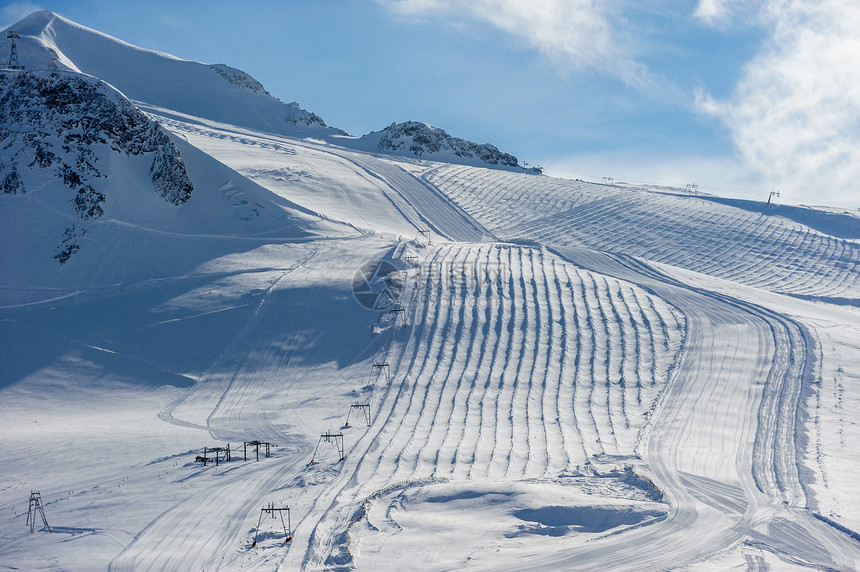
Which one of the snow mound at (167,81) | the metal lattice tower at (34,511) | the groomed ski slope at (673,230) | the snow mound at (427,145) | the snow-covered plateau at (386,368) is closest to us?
the snow-covered plateau at (386,368)

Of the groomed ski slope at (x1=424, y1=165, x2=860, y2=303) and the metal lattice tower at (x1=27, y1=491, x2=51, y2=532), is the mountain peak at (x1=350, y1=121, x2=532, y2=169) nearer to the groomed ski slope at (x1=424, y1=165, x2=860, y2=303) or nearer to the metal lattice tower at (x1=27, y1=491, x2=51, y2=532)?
the groomed ski slope at (x1=424, y1=165, x2=860, y2=303)

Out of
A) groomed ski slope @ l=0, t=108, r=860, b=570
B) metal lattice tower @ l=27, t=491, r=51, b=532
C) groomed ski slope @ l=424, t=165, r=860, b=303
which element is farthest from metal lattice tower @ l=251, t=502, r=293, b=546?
groomed ski slope @ l=424, t=165, r=860, b=303

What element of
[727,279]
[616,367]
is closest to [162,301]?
[616,367]

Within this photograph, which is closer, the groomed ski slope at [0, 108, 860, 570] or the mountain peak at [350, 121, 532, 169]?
the groomed ski slope at [0, 108, 860, 570]

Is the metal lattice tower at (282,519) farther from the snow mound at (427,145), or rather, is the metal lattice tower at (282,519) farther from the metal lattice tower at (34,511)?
the snow mound at (427,145)

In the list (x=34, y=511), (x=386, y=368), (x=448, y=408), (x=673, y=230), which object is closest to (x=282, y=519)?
(x=34, y=511)

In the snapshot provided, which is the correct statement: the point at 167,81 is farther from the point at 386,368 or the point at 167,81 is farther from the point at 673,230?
the point at 386,368

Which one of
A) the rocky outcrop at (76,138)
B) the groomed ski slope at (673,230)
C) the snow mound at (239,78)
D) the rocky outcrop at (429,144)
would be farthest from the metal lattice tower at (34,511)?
the snow mound at (239,78)
